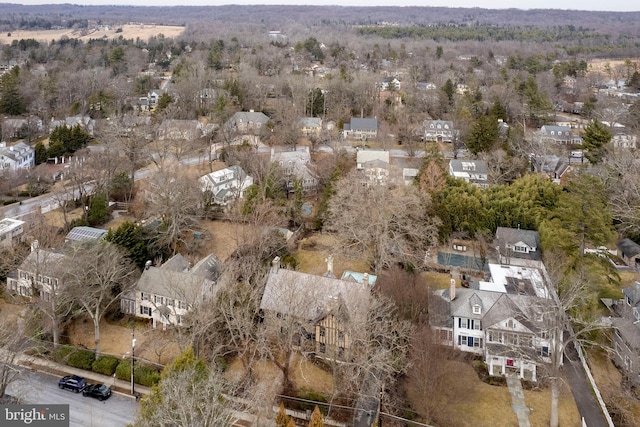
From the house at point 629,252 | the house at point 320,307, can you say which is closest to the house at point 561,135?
the house at point 629,252

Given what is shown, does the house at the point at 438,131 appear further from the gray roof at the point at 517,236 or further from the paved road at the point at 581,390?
the paved road at the point at 581,390

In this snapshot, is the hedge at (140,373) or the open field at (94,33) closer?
the hedge at (140,373)

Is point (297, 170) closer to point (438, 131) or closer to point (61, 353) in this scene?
point (438, 131)

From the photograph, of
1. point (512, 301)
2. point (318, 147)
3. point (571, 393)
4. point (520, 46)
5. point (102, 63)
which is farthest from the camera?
point (520, 46)

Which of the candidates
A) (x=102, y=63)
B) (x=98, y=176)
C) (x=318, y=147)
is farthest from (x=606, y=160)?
(x=102, y=63)

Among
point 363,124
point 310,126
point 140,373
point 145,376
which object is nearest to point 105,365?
point 140,373

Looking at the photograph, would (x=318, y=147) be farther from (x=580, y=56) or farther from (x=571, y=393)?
(x=580, y=56)
